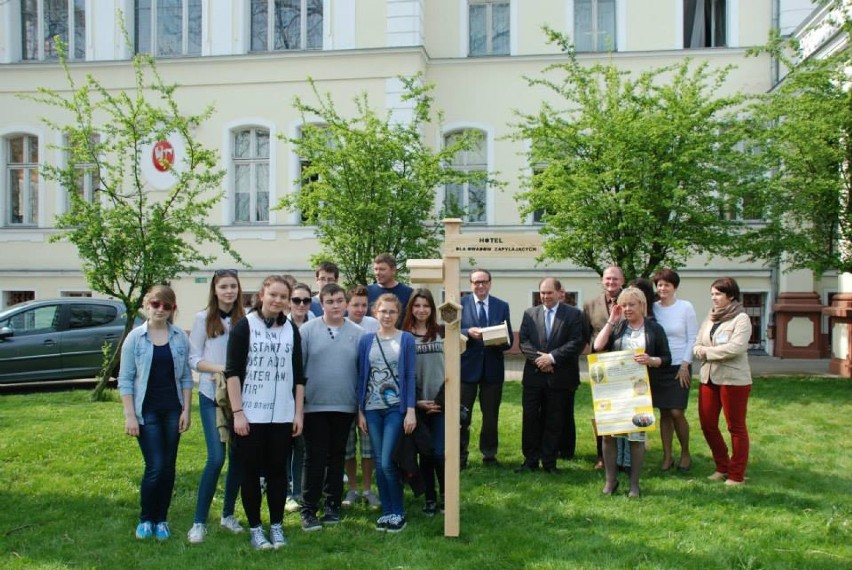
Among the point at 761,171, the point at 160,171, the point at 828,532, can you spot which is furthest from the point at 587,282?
the point at 828,532

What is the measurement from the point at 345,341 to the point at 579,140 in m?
7.59

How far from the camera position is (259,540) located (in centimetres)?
539

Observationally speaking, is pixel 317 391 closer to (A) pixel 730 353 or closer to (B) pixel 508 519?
(B) pixel 508 519

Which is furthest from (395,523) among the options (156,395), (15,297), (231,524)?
(15,297)

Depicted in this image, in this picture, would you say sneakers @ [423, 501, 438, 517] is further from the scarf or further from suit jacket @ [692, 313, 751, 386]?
the scarf

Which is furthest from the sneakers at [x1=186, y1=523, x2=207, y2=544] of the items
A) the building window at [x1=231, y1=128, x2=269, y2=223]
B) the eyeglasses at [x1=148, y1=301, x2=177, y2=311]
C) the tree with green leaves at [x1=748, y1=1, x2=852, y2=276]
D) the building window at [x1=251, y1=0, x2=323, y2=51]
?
the building window at [x1=251, y1=0, x2=323, y2=51]

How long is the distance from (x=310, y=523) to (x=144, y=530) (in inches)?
44.6

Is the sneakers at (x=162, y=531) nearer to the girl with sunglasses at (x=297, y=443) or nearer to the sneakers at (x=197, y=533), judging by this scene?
the sneakers at (x=197, y=533)

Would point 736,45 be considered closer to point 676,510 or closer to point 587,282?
point 587,282

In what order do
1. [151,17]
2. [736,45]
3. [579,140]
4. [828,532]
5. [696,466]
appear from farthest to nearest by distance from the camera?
[151,17], [736,45], [579,140], [696,466], [828,532]

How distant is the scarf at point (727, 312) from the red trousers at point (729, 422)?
570 millimetres

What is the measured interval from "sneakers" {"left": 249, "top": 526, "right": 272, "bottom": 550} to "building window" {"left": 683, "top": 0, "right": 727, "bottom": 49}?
16002 millimetres

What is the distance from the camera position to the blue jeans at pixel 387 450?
579cm

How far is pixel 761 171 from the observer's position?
41.0 ft
